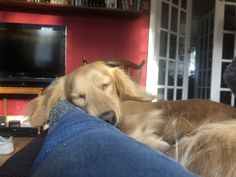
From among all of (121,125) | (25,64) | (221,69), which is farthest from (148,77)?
(121,125)

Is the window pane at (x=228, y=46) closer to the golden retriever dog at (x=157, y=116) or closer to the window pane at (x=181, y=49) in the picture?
the window pane at (x=181, y=49)

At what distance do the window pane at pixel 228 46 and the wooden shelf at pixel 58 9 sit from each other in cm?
124

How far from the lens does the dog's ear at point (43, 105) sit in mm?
1324

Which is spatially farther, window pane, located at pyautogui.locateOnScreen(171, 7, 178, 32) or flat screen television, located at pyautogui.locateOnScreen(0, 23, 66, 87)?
window pane, located at pyautogui.locateOnScreen(171, 7, 178, 32)

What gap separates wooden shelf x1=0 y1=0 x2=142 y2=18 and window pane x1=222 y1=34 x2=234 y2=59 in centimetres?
124

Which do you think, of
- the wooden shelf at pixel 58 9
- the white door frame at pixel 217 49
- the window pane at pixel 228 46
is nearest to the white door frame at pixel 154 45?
the wooden shelf at pixel 58 9

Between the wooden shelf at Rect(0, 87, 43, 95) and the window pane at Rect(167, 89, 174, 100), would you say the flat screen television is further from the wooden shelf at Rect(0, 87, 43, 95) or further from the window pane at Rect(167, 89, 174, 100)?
the window pane at Rect(167, 89, 174, 100)

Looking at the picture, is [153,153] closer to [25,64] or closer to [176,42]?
[25,64]

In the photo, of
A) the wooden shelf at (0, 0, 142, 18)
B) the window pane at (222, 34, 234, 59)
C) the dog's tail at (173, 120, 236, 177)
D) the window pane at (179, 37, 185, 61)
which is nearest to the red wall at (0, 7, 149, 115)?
the wooden shelf at (0, 0, 142, 18)

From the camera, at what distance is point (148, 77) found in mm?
4074

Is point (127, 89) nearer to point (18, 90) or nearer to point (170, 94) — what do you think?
point (18, 90)

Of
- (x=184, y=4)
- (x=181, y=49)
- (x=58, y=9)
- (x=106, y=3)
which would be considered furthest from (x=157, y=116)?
(x=184, y=4)

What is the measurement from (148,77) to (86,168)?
153 inches

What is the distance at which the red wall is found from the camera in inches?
156
